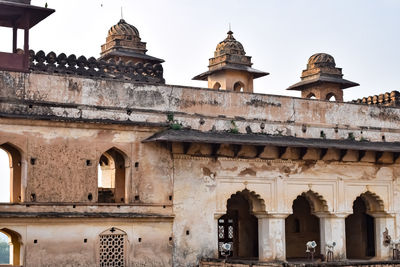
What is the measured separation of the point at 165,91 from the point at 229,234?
16.0ft

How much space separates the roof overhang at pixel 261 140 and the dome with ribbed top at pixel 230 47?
5.76 metres

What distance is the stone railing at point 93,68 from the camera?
15.1m

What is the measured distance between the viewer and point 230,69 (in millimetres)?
22359

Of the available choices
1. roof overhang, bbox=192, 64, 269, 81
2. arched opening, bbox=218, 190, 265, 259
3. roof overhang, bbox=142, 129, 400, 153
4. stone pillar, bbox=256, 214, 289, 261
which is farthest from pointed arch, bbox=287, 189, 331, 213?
roof overhang, bbox=192, 64, 269, 81

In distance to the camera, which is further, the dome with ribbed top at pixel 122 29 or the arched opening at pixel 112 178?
the dome with ribbed top at pixel 122 29

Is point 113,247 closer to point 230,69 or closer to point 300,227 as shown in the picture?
point 300,227

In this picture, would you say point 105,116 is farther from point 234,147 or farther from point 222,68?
point 222,68

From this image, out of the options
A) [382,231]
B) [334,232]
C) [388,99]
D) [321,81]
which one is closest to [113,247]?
[334,232]

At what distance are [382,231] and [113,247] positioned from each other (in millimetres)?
6905

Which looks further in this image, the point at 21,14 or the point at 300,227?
the point at 300,227

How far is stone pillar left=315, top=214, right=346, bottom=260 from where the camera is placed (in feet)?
57.8

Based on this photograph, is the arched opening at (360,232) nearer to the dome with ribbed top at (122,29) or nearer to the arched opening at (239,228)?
the arched opening at (239,228)

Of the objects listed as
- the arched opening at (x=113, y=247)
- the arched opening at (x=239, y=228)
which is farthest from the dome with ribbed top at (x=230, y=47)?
the arched opening at (x=113, y=247)

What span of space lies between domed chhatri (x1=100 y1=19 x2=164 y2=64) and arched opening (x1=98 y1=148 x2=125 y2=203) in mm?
3400
